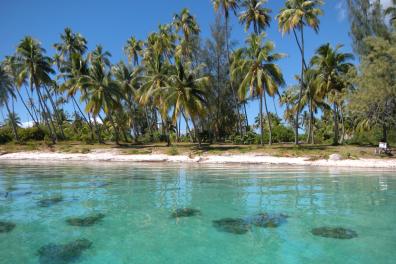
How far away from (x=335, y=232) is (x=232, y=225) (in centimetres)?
240

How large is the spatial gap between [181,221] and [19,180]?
12016 millimetres

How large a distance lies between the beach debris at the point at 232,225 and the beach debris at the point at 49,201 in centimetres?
579

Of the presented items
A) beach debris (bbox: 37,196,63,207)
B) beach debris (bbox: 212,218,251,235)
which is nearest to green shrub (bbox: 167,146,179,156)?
beach debris (bbox: 37,196,63,207)

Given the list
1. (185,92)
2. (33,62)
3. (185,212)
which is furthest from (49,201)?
(33,62)

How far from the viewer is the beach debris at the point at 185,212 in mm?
9830

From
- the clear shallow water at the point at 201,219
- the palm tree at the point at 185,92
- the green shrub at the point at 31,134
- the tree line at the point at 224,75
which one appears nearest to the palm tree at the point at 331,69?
the tree line at the point at 224,75

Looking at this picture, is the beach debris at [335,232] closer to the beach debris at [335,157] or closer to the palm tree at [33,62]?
the beach debris at [335,157]

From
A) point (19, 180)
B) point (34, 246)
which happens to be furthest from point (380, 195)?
point (19, 180)

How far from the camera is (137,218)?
9.45 meters

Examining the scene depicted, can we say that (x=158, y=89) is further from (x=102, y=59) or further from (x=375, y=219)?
(x=375, y=219)

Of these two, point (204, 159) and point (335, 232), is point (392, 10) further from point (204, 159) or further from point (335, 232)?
point (335, 232)

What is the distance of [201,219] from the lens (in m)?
9.40

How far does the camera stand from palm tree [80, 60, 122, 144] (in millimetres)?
36916

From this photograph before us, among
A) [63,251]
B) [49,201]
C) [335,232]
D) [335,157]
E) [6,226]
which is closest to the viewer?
[63,251]
